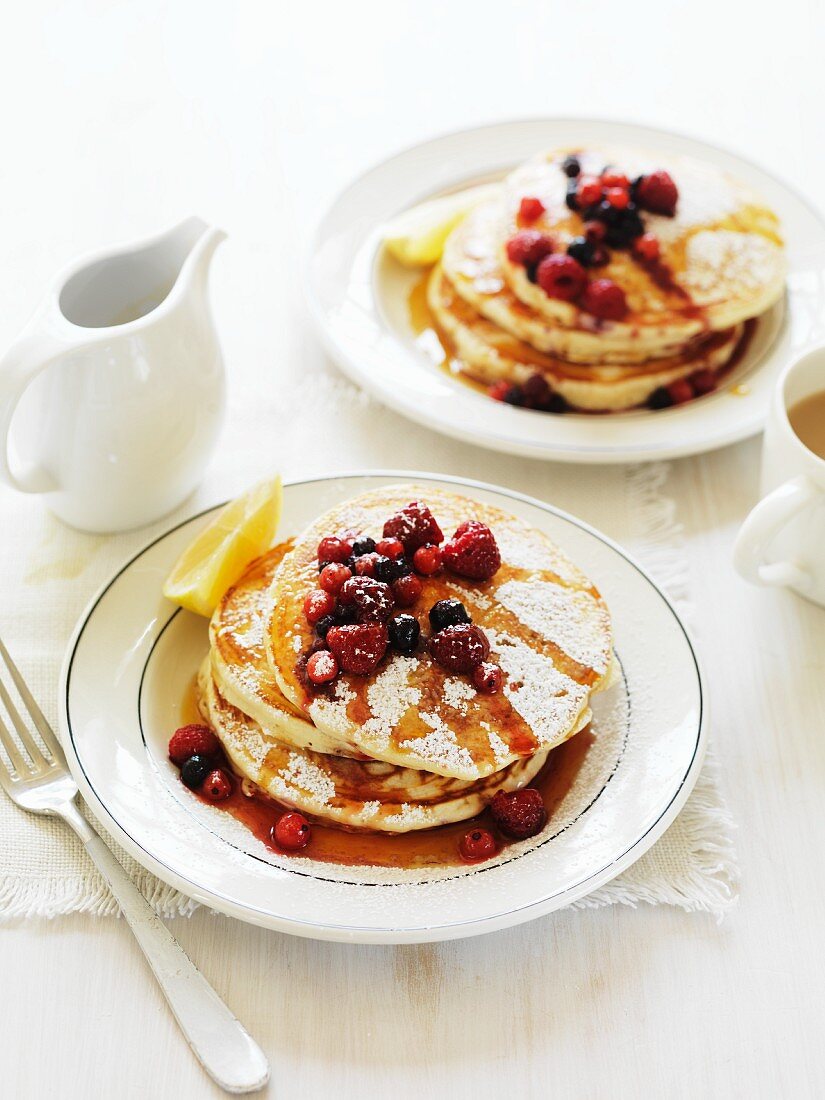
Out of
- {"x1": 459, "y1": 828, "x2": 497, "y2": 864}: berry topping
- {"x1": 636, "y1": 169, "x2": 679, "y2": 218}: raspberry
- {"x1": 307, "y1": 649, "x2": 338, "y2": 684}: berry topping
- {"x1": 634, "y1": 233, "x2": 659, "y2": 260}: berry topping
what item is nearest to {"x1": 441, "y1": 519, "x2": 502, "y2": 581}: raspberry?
{"x1": 307, "y1": 649, "x2": 338, "y2": 684}: berry topping

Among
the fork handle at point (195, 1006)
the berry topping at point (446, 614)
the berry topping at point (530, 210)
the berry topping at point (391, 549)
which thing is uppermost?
the berry topping at point (530, 210)

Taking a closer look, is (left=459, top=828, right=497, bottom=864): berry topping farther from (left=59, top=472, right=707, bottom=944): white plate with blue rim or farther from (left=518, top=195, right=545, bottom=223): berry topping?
(left=518, top=195, right=545, bottom=223): berry topping

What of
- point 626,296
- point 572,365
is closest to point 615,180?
point 626,296

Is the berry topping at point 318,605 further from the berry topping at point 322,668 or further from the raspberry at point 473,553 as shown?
the raspberry at point 473,553

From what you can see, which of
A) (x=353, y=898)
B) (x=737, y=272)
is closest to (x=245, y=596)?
(x=353, y=898)

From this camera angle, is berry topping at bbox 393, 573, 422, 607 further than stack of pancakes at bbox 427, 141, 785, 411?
No

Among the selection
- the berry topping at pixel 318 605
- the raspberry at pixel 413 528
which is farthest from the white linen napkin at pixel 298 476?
the raspberry at pixel 413 528

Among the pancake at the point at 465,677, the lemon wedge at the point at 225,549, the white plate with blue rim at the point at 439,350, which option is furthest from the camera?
the white plate with blue rim at the point at 439,350

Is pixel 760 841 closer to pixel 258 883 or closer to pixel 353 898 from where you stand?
pixel 353 898
